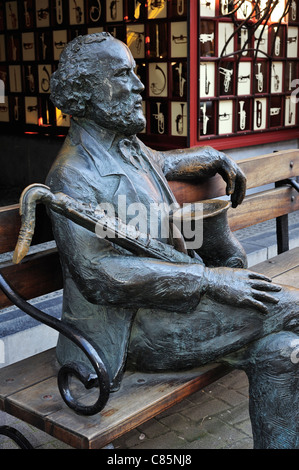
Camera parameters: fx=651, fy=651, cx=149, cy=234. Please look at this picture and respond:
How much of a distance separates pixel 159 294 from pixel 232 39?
456 centimetres

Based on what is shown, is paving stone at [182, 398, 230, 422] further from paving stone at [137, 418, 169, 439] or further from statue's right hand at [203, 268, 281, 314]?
statue's right hand at [203, 268, 281, 314]

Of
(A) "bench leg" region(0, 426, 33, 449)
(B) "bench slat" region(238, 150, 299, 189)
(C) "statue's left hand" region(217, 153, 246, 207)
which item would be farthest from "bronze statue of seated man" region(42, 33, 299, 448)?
(B) "bench slat" region(238, 150, 299, 189)

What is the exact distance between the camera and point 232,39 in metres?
6.16

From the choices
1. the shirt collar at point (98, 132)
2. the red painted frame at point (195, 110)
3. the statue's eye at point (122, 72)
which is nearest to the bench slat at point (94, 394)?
the shirt collar at point (98, 132)

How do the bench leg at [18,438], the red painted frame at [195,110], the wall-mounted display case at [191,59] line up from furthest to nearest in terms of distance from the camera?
the wall-mounted display case at [191,59]
the red painted frame at [195,110]
the bench leg at [18,438]

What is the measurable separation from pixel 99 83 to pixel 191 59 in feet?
12.0

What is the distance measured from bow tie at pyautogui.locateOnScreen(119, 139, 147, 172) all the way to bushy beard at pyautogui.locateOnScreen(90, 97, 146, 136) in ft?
0.21

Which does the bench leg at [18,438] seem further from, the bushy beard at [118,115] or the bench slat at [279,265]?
the bench slat at [279,265]

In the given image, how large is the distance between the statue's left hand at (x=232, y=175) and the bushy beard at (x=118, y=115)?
0.69m

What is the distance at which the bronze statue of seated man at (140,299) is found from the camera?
2.21 meters

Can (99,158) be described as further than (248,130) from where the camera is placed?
No

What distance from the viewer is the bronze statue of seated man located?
2213 mm
